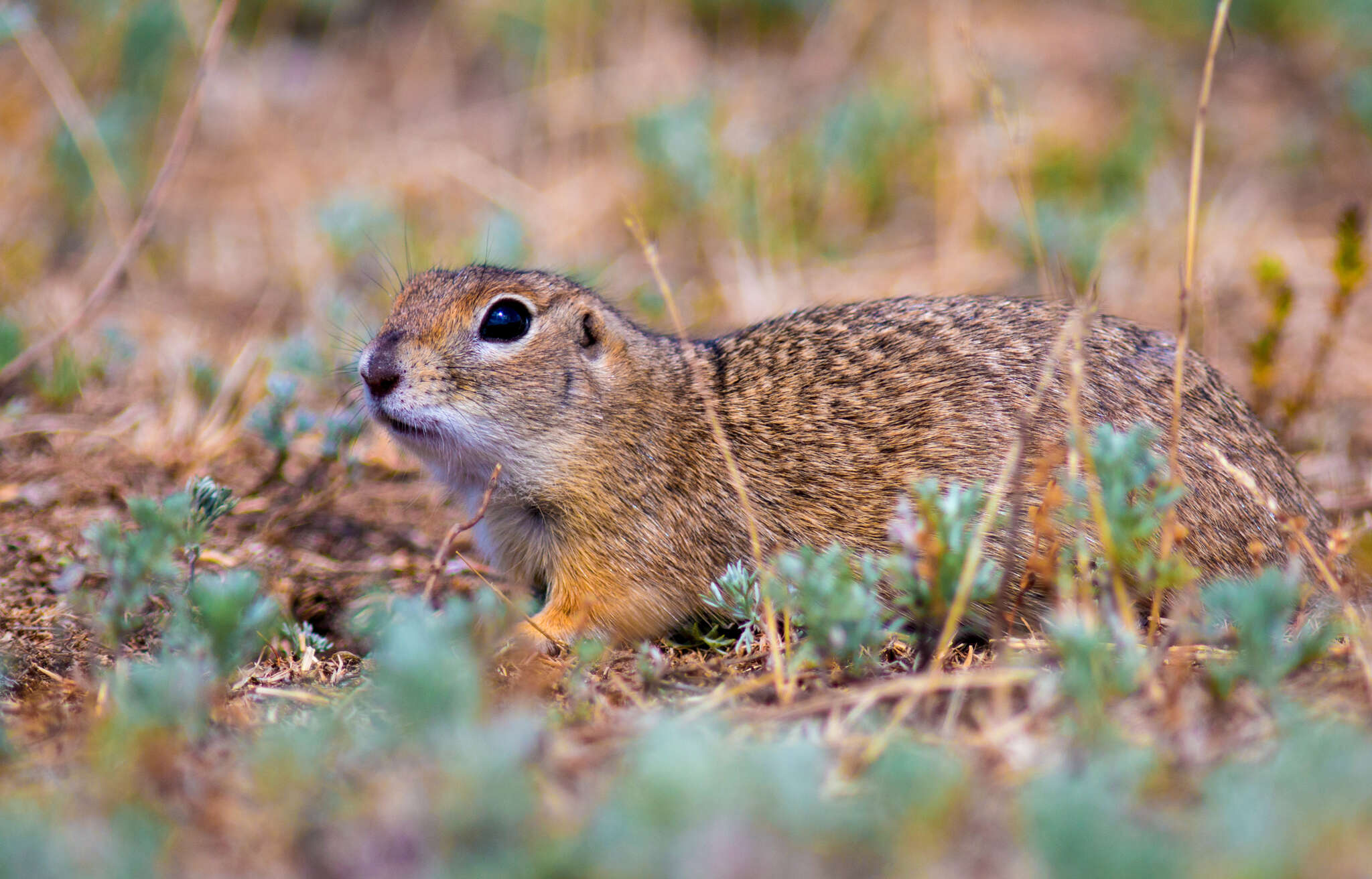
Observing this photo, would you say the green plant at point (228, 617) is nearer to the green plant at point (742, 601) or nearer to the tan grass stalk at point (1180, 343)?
the green plant at point (742, 601)

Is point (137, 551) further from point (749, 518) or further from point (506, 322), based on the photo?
point (749, 518)

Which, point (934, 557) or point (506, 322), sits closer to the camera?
point (934, 557)

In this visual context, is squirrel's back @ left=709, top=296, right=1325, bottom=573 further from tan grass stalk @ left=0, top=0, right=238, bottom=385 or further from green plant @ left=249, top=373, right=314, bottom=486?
tan grass stalk @ left=0, top=0, right=238, bottom=385

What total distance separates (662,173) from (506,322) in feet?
10.9

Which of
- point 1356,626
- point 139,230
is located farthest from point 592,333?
point 1356,626

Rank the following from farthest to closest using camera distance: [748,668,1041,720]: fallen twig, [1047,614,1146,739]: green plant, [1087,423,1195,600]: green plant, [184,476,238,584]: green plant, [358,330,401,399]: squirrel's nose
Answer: [358,330,401,399]: squirrel's nose
[184,476,238,584]: green plant
[1087,423,1195,600]: green plant
[748,668,1041,720]: fallen twig
[1047,614,1146,739]: green plant

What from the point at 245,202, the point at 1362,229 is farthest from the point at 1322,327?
the point at 245,202

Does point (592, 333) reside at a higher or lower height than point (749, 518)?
higher

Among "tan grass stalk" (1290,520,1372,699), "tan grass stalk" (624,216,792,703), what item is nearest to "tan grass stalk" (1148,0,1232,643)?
"tan grass stalk" (1290,520,1372,699)

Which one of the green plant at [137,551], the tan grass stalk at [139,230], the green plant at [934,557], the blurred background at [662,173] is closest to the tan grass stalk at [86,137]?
the blurred background at [662,173]

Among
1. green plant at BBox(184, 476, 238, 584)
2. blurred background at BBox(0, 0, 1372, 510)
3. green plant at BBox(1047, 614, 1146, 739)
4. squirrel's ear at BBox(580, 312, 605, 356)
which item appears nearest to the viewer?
green plant at BBox(1047, 614, 1146, 739)

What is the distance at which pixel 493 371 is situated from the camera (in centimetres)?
384

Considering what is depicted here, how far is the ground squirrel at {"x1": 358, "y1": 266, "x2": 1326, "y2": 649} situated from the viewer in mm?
3691

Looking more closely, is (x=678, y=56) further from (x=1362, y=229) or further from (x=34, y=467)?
(x=34, y=467)
